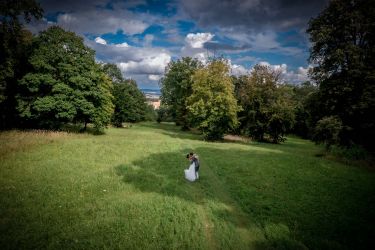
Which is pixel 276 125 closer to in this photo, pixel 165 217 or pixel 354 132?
pixel 354 132

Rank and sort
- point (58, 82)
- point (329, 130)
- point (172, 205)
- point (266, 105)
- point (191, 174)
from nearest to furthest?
1. point (172, 205)
2. point (191, 174)
3. point (329, 130)
4. point (58, 82)
5. point (266, 105)

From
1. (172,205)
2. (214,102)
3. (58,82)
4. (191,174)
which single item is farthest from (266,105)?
(172,205)

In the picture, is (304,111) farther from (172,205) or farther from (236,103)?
(172,205)

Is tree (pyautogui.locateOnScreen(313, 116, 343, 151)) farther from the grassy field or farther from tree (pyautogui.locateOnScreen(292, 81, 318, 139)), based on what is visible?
the grassy field

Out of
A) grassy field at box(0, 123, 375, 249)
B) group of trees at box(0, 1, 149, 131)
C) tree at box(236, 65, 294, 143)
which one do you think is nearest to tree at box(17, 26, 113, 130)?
group of trees at box(0, 1, 149, 131)

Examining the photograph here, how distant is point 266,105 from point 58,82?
3572 cm

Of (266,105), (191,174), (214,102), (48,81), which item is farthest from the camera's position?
(266,105)

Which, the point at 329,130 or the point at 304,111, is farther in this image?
the point at 304,111

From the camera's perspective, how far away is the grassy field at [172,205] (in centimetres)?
884

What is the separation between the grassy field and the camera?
348 inches

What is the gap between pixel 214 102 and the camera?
37.8 metres

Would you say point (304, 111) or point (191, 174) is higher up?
point (304, 111)

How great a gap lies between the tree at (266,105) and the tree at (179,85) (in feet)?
59.3

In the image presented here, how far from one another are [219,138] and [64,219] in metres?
32.9
